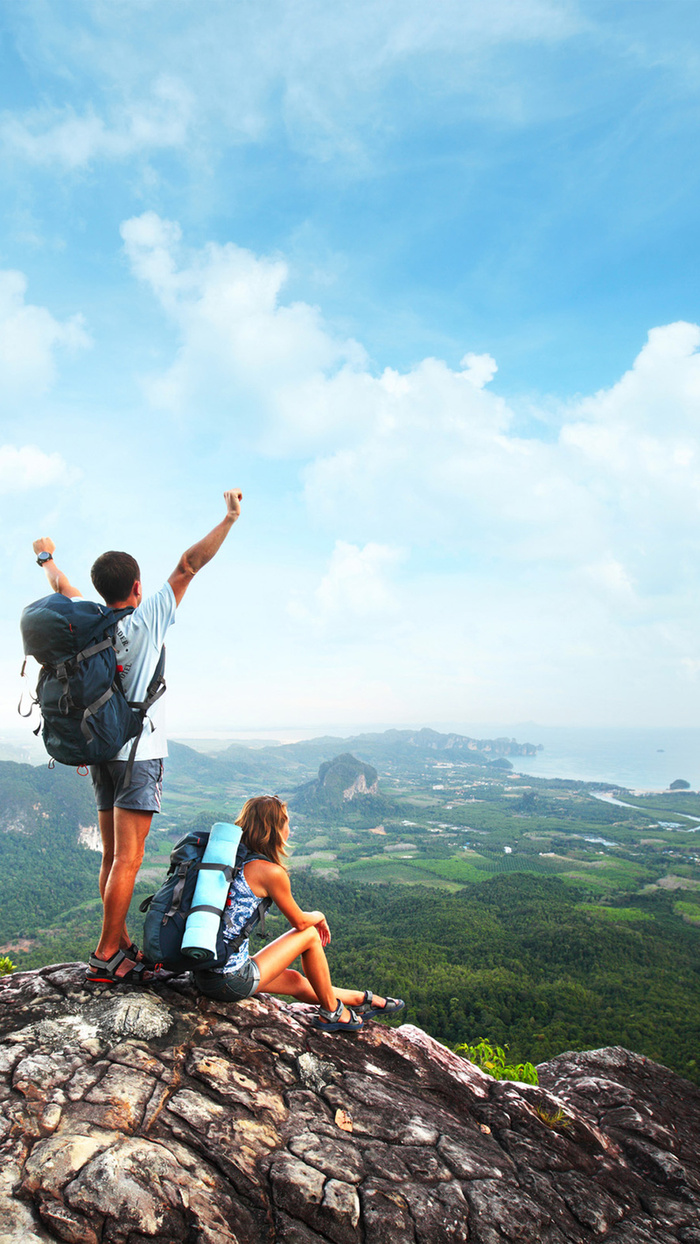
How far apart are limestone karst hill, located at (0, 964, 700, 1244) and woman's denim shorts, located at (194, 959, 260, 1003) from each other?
0.22 meters

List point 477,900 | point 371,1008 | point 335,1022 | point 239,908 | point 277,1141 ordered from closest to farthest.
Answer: point 277,1141, point 239,908, point 335,1022, point 371,1008, point 477,900

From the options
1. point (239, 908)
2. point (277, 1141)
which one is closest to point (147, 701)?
point (239, 908)

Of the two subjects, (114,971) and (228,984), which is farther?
(114,971)

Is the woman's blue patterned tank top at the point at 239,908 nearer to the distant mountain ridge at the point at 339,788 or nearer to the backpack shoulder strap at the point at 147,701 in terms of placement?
the backpack shoulder strap at the point at 147,701

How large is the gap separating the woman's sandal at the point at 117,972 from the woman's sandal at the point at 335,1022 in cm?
163

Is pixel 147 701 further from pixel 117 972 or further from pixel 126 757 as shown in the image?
pixel 117 972

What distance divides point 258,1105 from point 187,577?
12.6 feet

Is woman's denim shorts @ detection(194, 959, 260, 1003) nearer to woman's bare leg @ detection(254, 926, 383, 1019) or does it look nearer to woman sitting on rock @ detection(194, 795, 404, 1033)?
woman sitting on rock @ detection(194, 795, 404, 1033)

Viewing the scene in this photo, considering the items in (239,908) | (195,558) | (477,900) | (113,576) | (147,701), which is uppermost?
(195,558)

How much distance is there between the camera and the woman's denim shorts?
4.12 m

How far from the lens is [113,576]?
4.39m

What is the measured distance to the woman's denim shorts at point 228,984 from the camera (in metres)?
4.12

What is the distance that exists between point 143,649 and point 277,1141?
11.2 ft

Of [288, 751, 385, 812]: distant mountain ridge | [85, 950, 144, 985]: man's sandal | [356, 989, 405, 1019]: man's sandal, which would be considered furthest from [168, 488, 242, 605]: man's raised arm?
[288, 751, 385, 812]: distant mountain ridge
